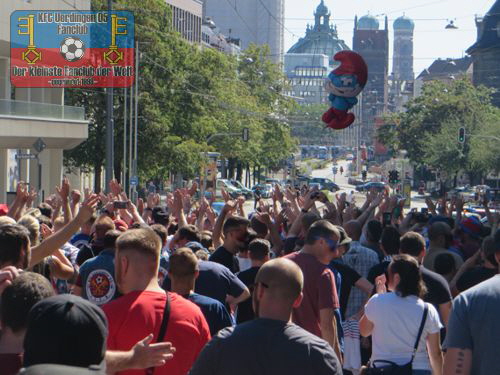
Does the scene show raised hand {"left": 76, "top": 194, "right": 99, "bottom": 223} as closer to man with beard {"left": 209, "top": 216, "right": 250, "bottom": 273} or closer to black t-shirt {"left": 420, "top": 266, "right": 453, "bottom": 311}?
black t-shirt {"left": 420, "top": 266, "right": 453, "bottom": 311}

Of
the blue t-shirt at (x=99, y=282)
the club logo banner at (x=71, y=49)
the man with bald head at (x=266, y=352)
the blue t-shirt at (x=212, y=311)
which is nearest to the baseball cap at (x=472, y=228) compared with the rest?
the blue t-shirt at (x=99, y=282)

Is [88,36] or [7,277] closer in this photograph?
[7,277]

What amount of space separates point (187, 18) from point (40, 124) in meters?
74.9

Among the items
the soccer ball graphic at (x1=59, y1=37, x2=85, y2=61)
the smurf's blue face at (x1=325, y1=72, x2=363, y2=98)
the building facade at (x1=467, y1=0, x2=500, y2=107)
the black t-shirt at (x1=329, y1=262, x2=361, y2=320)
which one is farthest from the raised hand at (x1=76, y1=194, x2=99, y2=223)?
the building facade at (x1=467, y1=0, x2=500, y2=107)

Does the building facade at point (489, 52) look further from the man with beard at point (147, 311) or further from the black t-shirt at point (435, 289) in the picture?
the man with beard at point (147, 311)

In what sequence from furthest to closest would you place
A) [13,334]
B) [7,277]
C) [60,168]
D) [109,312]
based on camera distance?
[60,168] → [109,312] → [7,277] → [13,334]

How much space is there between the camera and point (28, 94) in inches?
1961

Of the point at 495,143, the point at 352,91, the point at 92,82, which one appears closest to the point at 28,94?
the point at 92,82

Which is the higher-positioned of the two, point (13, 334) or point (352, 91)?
point (352, 91)

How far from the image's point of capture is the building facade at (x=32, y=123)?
4278 cm

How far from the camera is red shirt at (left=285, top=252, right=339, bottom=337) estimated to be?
7.76m

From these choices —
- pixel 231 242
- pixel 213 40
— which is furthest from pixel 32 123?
pixel 213 40

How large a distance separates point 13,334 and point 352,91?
1787cm

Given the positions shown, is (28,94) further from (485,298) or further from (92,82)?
(485,298)
